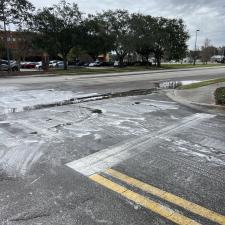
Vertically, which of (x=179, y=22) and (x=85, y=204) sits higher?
(x=179, y=22)

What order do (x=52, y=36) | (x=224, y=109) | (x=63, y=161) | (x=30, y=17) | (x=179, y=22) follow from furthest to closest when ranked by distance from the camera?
(x=179, y=22), (x=52, y=36), (x=30, y=17), (x=224, y=109), (x=63, y=161)

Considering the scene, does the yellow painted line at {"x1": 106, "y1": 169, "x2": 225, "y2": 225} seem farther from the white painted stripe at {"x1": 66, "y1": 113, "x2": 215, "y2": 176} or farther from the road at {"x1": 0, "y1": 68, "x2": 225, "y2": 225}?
the white painted stripe at {"x1": 66, "y1": 113, "x2": 215, "y2": 176}

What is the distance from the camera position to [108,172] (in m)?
4.72

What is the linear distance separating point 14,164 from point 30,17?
36504 mm

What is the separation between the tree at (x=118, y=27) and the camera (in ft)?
171

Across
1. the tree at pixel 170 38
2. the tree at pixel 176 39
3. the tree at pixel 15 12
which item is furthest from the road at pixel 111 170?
the tree at pixel 176 39

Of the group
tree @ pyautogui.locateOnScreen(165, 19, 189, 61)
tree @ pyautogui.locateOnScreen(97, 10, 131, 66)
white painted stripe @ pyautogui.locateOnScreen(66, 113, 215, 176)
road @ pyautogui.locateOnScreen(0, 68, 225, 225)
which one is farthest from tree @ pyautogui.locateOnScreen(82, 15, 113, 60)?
white painted stripe @ pyautogui.locateOnScreen(66, 113, 215, 176)

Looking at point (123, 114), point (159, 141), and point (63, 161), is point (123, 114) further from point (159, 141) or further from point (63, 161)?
point (63, 161)

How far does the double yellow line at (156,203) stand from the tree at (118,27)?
4937cm

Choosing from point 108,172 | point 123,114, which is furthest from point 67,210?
point 123,114

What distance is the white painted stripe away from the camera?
16.1 feet

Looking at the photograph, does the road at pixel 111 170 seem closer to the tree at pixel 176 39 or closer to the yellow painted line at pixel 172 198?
the yellow painted line at pixel 172 198

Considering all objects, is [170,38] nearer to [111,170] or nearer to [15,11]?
[15,11]

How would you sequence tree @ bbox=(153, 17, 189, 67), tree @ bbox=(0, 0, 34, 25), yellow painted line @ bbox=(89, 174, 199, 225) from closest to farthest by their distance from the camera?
yellow painted line @ bbox=(89, 174, 199, 225) → tree @ bbox=(0, 0, 34, 25) → tree @ bbox=(153, 17, 189, 67)
